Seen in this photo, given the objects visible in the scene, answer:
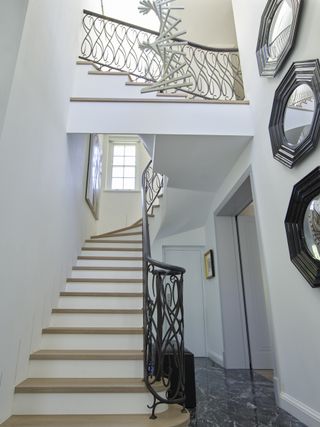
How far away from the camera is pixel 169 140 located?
319cm

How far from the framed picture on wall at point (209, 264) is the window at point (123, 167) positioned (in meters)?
3.16

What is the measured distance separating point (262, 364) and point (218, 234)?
1902mm

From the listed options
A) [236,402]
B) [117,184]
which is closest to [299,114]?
[236,402]

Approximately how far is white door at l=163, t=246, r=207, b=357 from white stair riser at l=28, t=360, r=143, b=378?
262cm

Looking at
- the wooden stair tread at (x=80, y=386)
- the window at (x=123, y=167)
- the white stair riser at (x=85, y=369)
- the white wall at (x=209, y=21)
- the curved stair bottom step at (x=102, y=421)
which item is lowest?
the curved stair bottom step at (x=102, y=421)

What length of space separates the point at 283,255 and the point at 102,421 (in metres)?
1.88

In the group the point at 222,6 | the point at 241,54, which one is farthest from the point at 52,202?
the point at 222,6

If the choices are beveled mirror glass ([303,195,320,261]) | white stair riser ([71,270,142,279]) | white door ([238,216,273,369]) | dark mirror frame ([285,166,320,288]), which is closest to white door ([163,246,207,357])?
white door ([238,216,273,369])

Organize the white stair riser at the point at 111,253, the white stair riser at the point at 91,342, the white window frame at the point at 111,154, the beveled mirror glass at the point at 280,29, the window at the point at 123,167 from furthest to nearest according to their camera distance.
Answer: the window at the point at 123,167 < the white window frame at the point at 111,154 < the white stair riser at the point at 111,253 < the white stair riser at the point at 91,342 < the beveled mirror glass at the point at 280,29

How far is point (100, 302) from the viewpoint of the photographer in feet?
10.5

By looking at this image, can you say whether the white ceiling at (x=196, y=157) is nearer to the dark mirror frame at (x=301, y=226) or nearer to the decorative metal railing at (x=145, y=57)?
the decorative metal railing at (x=145, y=57)

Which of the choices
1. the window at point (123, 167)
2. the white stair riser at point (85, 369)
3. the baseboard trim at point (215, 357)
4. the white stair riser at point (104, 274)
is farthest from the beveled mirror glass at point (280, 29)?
the window at point (123, 167)

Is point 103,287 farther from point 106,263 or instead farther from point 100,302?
point 106,263

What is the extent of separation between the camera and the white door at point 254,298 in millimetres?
3820
